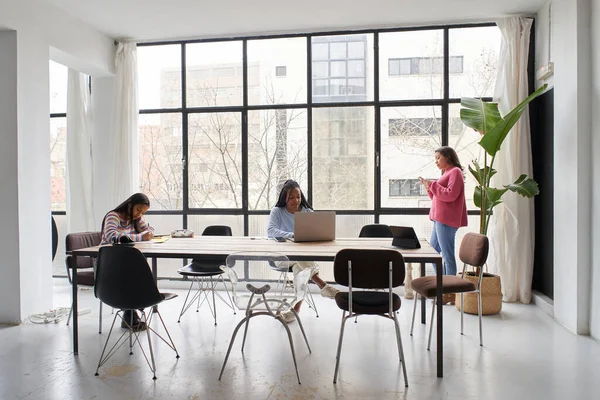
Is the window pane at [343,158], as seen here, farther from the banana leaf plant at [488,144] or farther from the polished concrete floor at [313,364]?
the polished concrete floor at [313,364]

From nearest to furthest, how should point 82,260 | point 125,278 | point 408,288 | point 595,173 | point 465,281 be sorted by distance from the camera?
point 125,278, point 465,281, point 595,173, point 82,260, point 408,288

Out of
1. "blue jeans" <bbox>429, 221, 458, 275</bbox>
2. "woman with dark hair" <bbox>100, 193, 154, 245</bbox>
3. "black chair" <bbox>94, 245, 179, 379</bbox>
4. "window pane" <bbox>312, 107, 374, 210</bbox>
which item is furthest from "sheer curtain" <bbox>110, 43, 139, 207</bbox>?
"blue jeans" <bbox>429, 221, 458, 275</bbox>

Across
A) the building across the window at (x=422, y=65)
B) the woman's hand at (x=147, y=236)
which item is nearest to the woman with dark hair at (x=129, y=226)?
the woman's hand at (x=147, y=236)

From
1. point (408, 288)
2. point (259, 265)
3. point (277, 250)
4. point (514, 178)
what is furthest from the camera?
point (408, 288)

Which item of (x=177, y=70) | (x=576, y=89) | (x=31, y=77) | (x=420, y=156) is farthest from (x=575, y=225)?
(x=31, y=77)

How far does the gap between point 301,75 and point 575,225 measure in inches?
132

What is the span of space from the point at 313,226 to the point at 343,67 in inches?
98.8

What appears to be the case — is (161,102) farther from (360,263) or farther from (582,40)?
(582,40)

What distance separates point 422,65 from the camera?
5332 millimetres

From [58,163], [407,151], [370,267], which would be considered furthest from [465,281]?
[58,163]

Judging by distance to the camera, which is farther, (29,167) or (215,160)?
(215,160)

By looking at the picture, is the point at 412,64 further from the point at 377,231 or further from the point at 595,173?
the point at 595,173

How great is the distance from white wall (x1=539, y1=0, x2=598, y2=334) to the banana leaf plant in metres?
0.39

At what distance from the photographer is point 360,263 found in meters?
2.88
